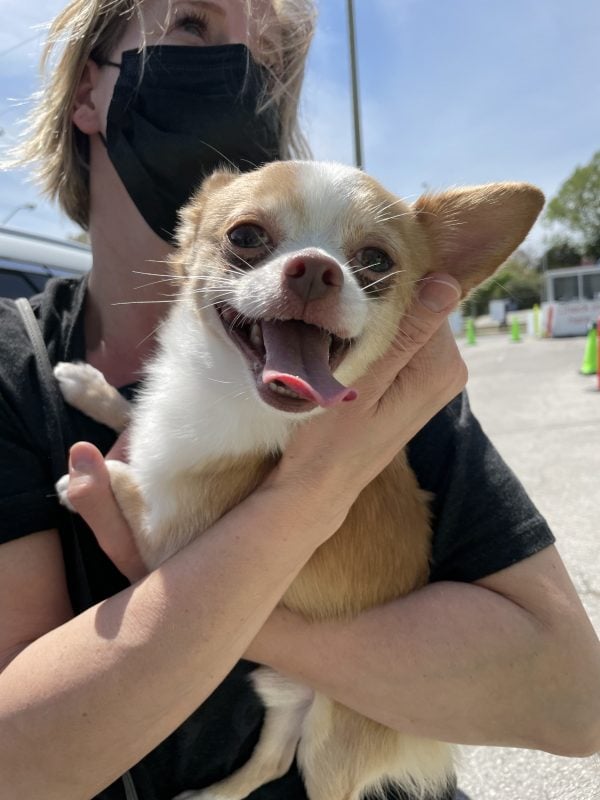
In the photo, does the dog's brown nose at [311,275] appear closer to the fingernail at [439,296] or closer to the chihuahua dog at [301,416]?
the chihuahua dog at [301,416]

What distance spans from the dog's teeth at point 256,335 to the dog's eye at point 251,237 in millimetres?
224

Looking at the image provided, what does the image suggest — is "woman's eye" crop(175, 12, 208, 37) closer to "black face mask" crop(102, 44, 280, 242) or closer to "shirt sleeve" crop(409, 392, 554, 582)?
"black face mask" crop(102, 44, 280, 242)

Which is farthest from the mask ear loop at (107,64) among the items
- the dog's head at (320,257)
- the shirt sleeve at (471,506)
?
the shirt sleeve at (471,506)

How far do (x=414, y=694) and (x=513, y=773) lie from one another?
1.20 meters

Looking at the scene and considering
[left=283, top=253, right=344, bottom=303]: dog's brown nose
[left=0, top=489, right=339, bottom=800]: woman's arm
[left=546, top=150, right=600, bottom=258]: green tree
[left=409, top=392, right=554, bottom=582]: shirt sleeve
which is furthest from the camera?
[left=546, top=150, right=600, bottom=258]: green tree

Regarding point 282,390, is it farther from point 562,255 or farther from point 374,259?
point 562,255

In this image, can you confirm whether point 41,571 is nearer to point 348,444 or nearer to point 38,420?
point 38,420

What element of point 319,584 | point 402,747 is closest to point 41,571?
point 319,584

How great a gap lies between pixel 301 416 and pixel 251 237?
50cm

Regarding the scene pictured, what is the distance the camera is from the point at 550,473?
5.18 m

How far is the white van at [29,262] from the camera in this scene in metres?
3.31

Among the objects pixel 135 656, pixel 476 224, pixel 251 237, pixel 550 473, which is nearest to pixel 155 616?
pixel 135 656

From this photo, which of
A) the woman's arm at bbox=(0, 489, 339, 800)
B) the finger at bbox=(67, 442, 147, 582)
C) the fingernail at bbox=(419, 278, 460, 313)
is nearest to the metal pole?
the fingernail at bbox=(419, 278, 460, 313)

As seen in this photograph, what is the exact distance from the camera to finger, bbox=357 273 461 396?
4.35 ft
